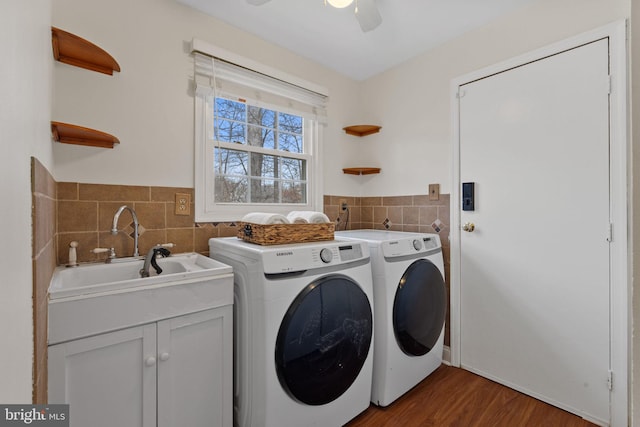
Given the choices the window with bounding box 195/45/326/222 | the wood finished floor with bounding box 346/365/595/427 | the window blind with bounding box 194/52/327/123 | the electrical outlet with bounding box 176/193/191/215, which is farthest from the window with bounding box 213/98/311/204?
the wood finished floor with bounding box 346/365/595/427

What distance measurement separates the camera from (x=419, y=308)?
186 centimetres

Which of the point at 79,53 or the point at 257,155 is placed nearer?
the point at 79,53

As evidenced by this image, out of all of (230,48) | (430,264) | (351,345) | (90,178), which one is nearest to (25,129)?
(90,178)

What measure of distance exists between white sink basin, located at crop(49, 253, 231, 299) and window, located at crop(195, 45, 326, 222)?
362 millimetres

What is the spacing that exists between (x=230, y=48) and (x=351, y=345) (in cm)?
208

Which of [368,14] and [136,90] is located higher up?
[368,14]

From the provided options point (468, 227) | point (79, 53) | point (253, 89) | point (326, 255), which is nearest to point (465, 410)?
point (468, 227)

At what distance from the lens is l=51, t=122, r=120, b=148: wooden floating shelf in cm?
132

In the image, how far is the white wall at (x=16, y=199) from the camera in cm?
48

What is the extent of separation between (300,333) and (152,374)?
0.64 m

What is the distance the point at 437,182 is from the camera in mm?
2346

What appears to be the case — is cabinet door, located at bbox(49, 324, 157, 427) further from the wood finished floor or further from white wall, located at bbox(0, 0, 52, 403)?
the wood finished floor

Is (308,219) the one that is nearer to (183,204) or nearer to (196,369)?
(183,204)

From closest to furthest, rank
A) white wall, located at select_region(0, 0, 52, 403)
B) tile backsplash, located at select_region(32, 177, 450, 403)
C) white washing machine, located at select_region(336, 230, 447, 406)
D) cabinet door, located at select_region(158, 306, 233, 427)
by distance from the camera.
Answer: white wall, located at select_region(0, 0, 52, 403) → cabinet door, located at select_region(158, 306, 233, 427) → tile backsplash, located at select_region(32, 177, 450, 403) → white washing machine, located at select_region(336, 230, 447, 406)
